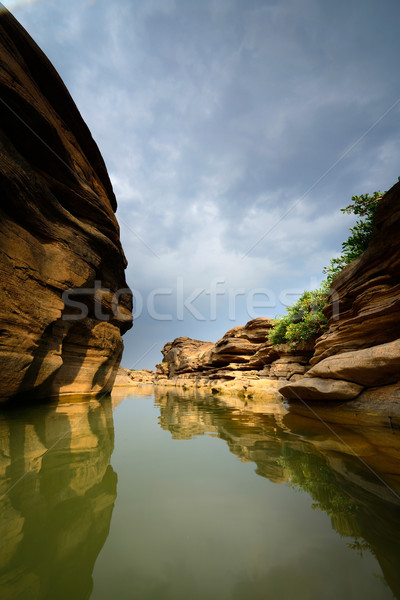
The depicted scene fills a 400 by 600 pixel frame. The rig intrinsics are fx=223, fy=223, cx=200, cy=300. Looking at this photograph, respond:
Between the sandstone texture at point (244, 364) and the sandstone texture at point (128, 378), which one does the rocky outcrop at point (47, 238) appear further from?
the sandstone texture at point (128, 378)

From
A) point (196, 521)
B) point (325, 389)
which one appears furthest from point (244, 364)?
point (196, 521)

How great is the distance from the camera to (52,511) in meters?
2.36

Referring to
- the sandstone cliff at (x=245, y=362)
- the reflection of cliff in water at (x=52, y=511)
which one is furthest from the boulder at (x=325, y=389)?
the reflection of cliff in water at (x=52, y=511)

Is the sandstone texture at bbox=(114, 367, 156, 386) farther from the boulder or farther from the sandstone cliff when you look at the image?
the boulder

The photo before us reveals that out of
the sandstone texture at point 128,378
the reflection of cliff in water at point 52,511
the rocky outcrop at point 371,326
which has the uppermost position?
the rocky outcrop at point 371,326

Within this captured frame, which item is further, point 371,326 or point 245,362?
point 245,362

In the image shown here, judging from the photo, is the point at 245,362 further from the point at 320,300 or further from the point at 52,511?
the point at 52,511

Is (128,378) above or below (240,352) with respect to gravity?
below

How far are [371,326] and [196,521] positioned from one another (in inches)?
388

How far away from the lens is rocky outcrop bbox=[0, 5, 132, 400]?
22.7 feet

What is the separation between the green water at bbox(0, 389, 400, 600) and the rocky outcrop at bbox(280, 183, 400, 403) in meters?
3.79

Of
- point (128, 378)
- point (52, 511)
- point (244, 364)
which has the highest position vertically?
point (244, 364)

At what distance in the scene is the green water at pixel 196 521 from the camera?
5.33 feet

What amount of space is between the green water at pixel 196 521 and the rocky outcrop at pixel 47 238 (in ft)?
12.9
